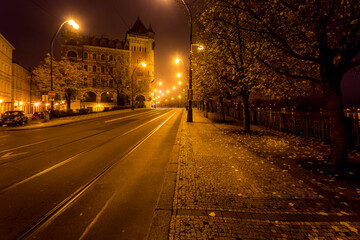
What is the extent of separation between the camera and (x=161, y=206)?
11.2ft

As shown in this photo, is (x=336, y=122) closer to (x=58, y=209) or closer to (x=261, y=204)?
(x=261, y=204)

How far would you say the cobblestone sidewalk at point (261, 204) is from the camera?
2.73 metres

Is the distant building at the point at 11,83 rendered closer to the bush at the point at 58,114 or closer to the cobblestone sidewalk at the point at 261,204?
the bush at the point at 58,114

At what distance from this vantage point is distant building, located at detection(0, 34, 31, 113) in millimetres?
38344

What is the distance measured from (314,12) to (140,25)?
74.2 metres

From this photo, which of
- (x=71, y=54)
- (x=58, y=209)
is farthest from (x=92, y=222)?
(x=71, y=54)

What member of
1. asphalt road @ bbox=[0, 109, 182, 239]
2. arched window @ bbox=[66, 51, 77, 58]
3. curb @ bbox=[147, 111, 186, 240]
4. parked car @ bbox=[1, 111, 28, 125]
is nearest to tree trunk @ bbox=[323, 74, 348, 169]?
curb @ bbox=[147, 111, 186, 240]

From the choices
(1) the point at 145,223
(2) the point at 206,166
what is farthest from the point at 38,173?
(2) the point at 206,166

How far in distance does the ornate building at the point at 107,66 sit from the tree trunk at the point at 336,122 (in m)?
47.9

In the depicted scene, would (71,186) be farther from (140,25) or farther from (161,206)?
(140,25)

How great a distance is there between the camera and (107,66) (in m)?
56.2

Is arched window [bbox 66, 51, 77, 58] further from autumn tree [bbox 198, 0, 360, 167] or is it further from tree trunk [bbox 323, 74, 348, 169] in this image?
tree trunk [bbox 323, 74, 348, 169]

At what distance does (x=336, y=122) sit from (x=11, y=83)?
59.6 m

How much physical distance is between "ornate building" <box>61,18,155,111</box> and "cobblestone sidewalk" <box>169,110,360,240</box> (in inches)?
1890
